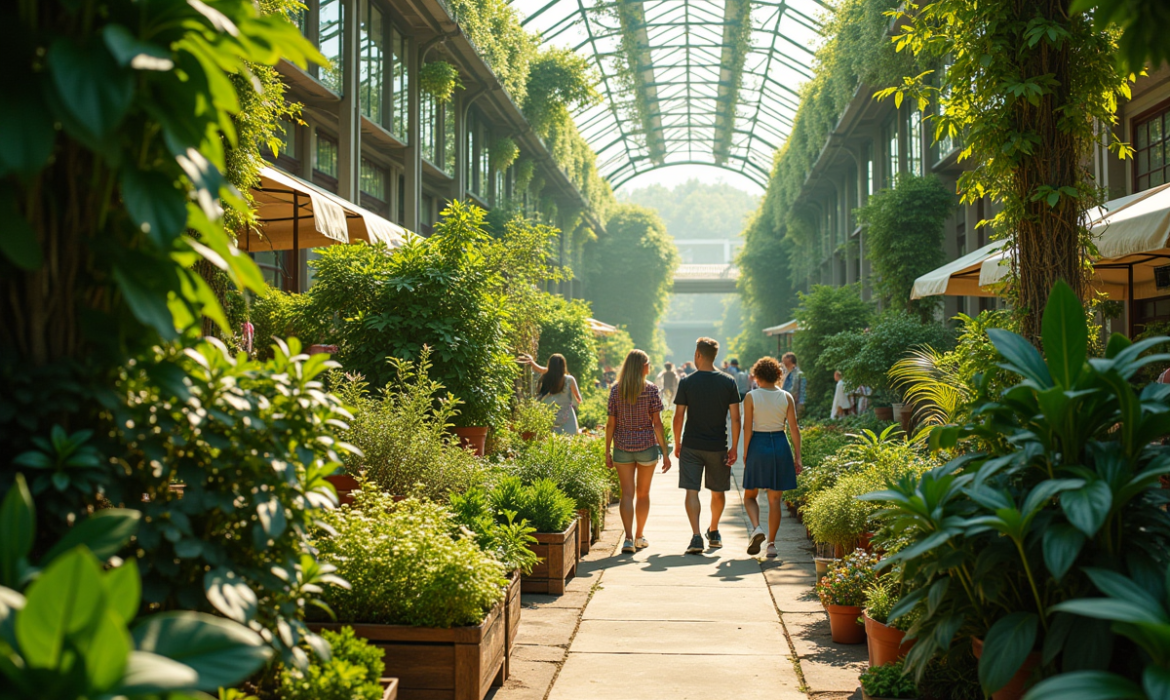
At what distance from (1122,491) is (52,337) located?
99.4 inches

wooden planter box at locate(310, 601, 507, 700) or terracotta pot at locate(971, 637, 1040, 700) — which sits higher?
terracotta pot at locate(971, 637, 1040, 700)

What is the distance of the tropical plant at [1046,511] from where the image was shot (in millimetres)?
2230

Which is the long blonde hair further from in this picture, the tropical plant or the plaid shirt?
the tropical plant

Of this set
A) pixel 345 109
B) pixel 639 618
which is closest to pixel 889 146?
pixel 345 109

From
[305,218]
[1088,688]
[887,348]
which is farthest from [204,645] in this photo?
[887,348]

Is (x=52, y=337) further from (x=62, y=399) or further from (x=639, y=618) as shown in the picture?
(x=639, y=618)

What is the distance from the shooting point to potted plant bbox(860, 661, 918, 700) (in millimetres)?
2984

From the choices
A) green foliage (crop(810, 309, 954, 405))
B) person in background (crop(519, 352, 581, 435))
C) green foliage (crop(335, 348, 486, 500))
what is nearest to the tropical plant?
green foliage (crop(335, 348, 486, 500))

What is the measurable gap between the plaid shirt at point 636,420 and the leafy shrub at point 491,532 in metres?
2.47

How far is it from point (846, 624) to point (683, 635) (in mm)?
834

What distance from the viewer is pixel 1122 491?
2.29 meters

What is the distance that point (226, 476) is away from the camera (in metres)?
1.96

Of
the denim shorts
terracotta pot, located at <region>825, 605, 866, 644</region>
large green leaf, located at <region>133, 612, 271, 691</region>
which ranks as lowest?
terracotta pot, located at <region>825, 605, 866, 644</region>

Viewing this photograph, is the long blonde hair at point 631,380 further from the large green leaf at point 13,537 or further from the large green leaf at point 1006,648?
the large green leaf at point 13,537
